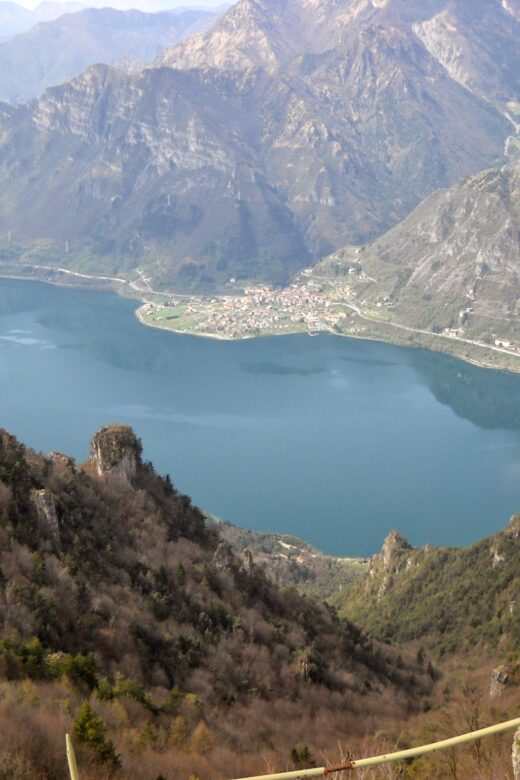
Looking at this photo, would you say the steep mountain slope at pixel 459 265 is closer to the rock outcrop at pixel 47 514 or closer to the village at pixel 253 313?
the village at pixel 253 313

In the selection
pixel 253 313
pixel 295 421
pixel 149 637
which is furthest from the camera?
pixel 253 313

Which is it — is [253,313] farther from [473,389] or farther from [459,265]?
[473,389]

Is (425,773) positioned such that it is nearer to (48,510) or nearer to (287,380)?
(48,510)

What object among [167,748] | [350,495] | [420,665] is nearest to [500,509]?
[350,495]


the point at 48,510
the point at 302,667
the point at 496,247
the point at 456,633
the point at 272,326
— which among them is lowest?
the point at 456,633

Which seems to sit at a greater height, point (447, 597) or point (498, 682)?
point (498, 682)

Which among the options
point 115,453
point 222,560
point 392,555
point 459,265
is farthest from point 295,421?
point 459,265
